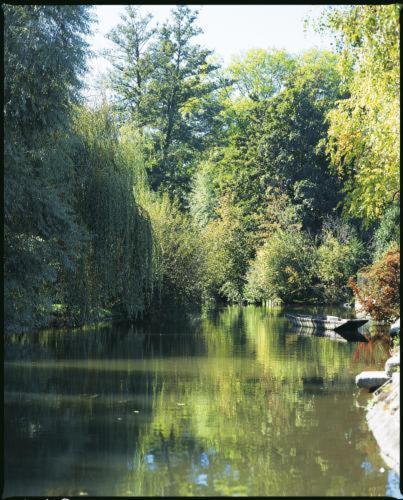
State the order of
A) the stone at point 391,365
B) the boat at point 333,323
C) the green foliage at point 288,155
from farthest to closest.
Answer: the green foliage at point 288,155, the boat at point 333,323, the stone at point 391,365

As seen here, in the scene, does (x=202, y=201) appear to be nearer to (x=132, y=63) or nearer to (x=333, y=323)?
(x=132, y=63)

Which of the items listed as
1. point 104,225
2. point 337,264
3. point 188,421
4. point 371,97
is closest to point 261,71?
point 337,264

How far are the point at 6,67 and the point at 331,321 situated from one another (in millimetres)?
16336

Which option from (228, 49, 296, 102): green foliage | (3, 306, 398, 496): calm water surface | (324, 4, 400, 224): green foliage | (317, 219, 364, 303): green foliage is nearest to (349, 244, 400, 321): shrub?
Answer: (3, 306, 398, 496): calm water surface

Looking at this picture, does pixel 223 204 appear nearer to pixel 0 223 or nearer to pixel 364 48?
pixel 364 48

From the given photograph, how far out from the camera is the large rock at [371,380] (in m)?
14.6

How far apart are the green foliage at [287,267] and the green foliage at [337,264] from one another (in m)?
0.69

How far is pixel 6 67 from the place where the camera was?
16172mm

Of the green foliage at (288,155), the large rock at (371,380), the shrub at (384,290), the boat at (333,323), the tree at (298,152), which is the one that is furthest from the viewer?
the green foliage at (288,155)

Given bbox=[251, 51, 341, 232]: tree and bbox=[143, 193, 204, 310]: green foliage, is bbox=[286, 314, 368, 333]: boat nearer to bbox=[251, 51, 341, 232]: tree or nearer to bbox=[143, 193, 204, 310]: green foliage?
bbox=[143, 193, 204, 310]: green foliage

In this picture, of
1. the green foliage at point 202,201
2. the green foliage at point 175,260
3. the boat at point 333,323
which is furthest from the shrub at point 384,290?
the green foliage at point 202,201

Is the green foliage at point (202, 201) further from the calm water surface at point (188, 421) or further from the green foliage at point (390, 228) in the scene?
the calm water surface at point (188, 421)

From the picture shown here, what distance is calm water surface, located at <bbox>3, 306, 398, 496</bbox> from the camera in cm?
895

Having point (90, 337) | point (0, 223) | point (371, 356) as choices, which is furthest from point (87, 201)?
point (0, 223)
